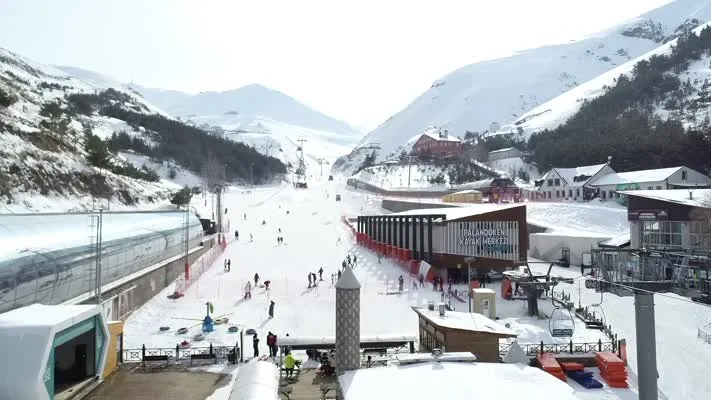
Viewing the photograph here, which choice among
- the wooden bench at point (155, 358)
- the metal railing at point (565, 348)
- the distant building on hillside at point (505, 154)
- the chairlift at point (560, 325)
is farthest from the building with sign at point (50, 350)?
the distant building on hillside at point (505, 154)

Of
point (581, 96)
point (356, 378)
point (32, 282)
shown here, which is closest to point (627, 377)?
point (356, 378)

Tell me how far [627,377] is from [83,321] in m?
16.2

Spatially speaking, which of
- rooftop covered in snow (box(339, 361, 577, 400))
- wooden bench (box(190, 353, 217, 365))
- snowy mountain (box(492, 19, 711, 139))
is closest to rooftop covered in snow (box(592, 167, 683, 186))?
snowy mountain (box(492, 19, 711, 139))

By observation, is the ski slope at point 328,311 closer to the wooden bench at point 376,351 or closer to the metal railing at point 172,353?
the metal railing at point 172,353

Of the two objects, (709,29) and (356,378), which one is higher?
(709,29)

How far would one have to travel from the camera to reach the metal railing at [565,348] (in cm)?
1741

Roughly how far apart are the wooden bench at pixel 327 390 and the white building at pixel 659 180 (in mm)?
44643

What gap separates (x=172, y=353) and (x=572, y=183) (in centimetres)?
6077

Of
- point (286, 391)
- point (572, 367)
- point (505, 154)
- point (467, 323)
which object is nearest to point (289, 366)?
point (286, 391)

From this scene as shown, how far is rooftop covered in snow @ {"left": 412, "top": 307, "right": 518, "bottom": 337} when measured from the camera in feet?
50.6

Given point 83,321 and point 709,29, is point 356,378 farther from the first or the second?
point 709,29

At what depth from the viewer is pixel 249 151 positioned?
150250 mm

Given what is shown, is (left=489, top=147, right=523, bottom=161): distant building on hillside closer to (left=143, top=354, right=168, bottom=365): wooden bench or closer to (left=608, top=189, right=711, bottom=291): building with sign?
(left=608, top=189, right=711, bottom=291): building with sign

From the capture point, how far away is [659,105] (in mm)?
107938
